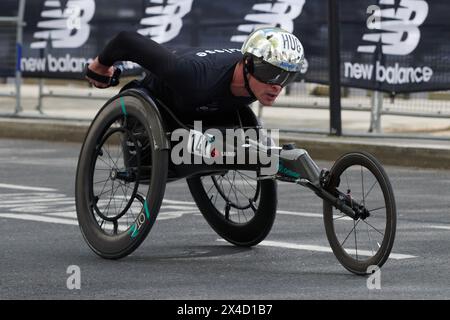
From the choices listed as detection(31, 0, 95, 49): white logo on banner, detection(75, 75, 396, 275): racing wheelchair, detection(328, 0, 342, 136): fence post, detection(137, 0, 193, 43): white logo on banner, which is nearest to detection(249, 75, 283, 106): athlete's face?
detection(75, 75, 396, 275): racing wheelchair

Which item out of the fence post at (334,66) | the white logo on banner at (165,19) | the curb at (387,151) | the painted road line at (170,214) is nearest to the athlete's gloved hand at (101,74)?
the painted road line at (170,214)

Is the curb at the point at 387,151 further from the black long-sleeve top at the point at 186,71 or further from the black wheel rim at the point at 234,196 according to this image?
the black long-sleeve top at the point at 186,71

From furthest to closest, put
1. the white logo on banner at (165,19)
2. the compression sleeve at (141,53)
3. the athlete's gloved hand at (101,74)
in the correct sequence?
the white logo on banner at (165,19)
the athlete's gloved hand at (101,74)
the compression sleeve at (141,53)

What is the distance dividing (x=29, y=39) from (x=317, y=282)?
9927 millimetres

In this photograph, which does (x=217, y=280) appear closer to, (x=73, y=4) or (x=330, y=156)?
(x=330, y=156)

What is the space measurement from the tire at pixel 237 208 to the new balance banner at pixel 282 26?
511cm

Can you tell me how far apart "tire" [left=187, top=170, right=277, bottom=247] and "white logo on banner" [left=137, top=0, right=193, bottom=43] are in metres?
6.32

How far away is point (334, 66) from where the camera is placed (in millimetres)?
14031

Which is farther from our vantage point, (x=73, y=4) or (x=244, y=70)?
(x=73, y=4)

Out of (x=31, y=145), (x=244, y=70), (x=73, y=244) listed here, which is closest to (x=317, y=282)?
(x=244, y=70)

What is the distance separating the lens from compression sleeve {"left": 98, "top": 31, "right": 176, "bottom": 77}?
24.5 feet

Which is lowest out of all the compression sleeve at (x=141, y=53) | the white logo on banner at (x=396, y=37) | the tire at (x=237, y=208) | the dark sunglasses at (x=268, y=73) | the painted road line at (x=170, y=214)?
the painted road line at (x=170, y=214)

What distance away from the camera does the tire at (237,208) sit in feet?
26.3

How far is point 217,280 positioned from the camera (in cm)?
707
